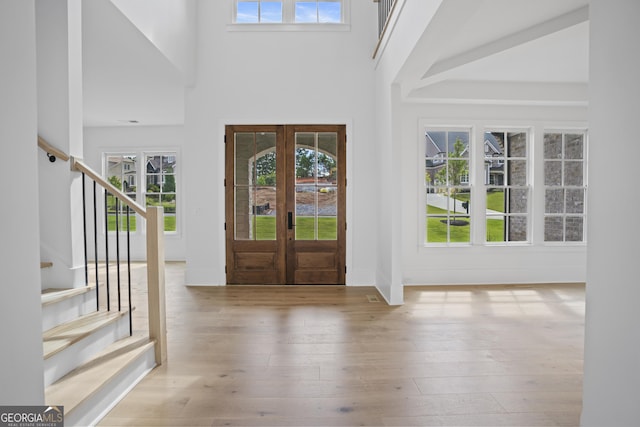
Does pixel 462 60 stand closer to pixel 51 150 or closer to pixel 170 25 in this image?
pixel 170 25

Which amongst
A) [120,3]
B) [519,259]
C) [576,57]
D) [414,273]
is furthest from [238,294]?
[576,57]

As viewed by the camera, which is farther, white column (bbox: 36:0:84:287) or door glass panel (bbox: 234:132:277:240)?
door glass panel (bbox: 234:132:277:240)

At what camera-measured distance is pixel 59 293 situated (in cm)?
274

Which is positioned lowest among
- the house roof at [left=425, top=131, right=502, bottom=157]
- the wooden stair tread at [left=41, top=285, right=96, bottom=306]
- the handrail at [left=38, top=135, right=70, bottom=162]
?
the wooden stair tread at [left=41, top=285, right=96, bottom=306]

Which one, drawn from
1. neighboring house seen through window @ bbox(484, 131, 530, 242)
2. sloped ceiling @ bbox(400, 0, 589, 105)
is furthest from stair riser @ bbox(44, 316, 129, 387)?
neighboring house seen through window @ bbox(484, 131, 530, 242)

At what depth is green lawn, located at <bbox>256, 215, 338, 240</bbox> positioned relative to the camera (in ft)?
18.5

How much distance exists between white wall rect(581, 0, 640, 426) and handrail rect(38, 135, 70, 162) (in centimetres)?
319

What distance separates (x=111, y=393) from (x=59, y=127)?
1908 millimetres

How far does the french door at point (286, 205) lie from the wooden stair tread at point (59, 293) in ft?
9.07

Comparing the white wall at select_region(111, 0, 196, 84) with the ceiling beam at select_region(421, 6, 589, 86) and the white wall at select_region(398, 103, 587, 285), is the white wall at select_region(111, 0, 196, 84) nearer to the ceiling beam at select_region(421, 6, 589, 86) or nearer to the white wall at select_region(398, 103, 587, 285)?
the ceiling beam at select_region(421, 6, 589, 86)

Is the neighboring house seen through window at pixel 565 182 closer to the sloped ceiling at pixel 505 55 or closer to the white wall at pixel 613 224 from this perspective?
the sloped ceiling at pixel 505 55

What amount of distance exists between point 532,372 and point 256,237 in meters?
3.86

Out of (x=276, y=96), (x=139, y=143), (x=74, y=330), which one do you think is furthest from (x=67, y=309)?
(x=139, y=143)

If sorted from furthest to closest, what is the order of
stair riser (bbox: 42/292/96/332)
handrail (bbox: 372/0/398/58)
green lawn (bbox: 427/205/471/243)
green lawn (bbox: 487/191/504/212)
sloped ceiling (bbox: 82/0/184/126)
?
green lawn (bbox: 487/191/504/212)
green lawn (bbox: 427/205/471/243)
handrail (bbox: 372/0/398/58)
sloped ceiling (bbox: 82/0/184/126)
stair riser (bbox: 42/292/96/332)
